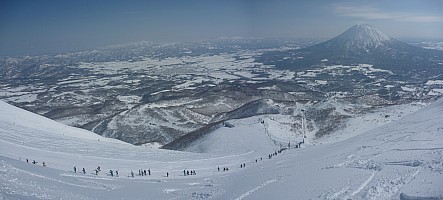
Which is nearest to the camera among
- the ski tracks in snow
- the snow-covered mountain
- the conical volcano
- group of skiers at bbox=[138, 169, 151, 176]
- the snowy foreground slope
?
the snowy foreground slope

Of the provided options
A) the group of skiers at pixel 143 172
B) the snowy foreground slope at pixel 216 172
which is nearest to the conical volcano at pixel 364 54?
the snowy foreground slope at pixel 216 172

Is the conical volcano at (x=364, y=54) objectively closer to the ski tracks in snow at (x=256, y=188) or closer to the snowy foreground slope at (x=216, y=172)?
the snowy foreground slope at (x=216, y=172)

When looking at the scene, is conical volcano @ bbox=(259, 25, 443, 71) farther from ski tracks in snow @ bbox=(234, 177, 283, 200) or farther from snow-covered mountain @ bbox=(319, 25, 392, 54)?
ski tracks in snow @ bbox=(234, 177, 283, 200)

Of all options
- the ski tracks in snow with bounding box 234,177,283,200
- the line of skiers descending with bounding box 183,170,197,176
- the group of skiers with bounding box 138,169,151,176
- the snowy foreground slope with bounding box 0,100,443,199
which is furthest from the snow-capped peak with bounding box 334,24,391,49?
the ski tracks in snow with bounding box 234,177,283,200

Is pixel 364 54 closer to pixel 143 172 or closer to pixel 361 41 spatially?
pixel 361 41

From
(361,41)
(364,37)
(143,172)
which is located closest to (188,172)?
(143,172)

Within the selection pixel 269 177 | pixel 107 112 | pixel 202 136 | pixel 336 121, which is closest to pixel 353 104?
pixel 336 121

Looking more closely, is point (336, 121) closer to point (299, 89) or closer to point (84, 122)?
point (84, 122)

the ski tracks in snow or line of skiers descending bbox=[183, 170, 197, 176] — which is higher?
the ski tracks in snow
